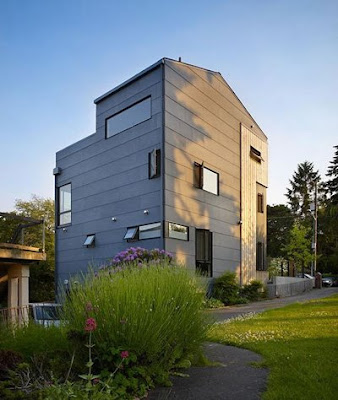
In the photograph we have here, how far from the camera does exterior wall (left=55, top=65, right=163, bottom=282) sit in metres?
16.3

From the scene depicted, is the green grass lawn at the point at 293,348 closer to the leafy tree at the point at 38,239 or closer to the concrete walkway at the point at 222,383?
the concrete walkway at the point at 222,383

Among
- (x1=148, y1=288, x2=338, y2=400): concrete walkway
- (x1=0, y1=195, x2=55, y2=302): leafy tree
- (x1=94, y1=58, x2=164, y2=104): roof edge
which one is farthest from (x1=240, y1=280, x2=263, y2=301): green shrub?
(x1=148, y1=288, x2=338, y2=400): concrete walkway

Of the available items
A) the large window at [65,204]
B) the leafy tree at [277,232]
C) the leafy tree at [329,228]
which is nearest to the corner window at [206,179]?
the large window at [65,204]

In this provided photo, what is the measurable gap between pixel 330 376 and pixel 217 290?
13029mm

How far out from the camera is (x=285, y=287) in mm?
23656

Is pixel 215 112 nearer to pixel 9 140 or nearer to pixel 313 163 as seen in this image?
pixel 9 140

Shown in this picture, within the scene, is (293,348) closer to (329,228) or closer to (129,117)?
(129,117)

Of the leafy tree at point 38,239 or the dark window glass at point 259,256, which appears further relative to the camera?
the dark window glass at point 259,256

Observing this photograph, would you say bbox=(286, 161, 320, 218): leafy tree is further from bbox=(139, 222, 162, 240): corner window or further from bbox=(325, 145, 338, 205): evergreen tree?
bbox=(139, 222, 162, 240): corner window

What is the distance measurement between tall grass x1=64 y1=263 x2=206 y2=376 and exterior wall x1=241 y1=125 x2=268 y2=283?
1639 centimetres

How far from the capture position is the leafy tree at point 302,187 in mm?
55116

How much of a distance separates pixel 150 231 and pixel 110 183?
3415mm

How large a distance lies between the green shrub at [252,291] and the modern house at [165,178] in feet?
2.05

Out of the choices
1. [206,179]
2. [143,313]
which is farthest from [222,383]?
[206,179]
